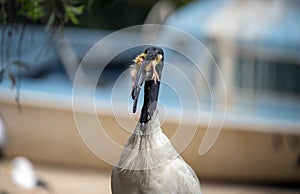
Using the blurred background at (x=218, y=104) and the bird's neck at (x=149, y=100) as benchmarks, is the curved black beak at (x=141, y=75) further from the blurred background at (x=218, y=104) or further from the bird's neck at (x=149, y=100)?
the blurred background at (x=218, y=104)

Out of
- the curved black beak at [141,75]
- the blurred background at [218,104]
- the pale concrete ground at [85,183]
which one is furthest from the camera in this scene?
the blurred background at [218,104]

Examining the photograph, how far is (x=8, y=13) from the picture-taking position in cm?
181

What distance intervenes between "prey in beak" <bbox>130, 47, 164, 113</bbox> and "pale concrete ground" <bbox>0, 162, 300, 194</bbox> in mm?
2490

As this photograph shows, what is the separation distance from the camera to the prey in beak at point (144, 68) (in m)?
1.25

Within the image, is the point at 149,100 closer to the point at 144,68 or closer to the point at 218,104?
the point at 144,68

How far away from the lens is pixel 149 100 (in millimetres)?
1358

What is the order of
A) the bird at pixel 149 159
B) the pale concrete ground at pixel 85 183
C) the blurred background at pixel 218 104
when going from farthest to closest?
1. the blurred background at pixel 218 104
2. the pale concrete ground at pixel 85 183
3. the bird at pixel 149 159

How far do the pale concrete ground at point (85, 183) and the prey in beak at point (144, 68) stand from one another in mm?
2490

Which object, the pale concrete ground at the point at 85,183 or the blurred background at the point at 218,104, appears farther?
the blurred background at the point at 218,104

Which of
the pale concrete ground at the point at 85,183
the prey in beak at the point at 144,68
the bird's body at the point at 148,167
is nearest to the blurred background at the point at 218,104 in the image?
the pale concrete ground at the point at 85,183

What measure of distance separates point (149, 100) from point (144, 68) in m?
0.10

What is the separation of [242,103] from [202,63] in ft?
1.73

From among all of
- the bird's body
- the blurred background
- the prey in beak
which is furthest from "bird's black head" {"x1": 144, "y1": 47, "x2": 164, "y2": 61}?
the blurred background

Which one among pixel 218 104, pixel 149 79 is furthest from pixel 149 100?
pixel 218 104
